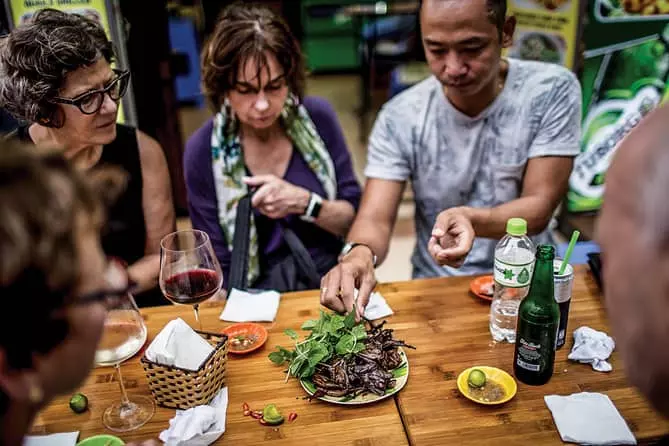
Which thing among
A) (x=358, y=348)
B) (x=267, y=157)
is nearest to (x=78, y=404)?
(x=358, y=348)

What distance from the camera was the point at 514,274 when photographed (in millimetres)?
1462

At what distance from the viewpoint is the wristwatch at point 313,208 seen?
2205 mm

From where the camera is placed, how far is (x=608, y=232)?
Result: 0.85 meters

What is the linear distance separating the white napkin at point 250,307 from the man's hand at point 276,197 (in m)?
0.42

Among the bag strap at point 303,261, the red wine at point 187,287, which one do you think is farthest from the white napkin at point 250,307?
the bag strap at point 303,261

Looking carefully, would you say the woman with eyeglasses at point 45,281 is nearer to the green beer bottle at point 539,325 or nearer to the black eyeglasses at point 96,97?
the green beer bottle at point 539,325

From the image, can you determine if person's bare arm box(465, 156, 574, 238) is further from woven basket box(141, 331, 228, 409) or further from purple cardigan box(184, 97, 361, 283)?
woven basket box(141, 331, 228, 409)

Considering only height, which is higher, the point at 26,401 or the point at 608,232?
the point at 608,232

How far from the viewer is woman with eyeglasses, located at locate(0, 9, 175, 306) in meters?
1.76

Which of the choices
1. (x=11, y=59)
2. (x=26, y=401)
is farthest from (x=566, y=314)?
(x=11, y=59)

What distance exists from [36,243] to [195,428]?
61 centimetres

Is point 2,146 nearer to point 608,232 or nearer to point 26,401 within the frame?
point 26,401

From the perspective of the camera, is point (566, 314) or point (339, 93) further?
point (339, 93)

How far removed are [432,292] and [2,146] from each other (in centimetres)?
122
